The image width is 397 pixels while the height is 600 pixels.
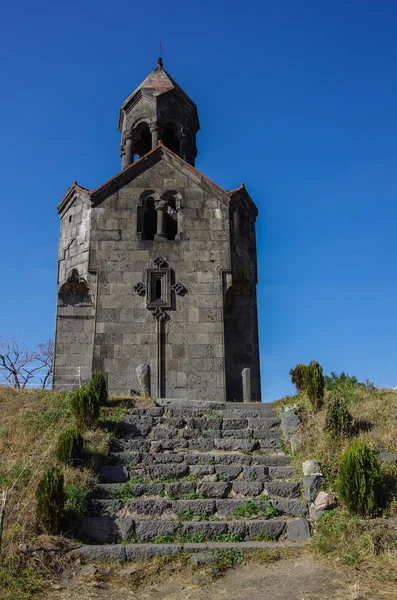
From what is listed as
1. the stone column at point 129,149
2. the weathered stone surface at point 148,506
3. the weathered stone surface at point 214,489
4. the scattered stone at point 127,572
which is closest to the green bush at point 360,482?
the weathered stone surface at point 214,489

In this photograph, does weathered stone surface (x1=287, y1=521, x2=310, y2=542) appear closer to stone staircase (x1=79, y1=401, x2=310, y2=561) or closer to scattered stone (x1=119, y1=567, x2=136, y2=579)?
stone staircase (x1=79, y1=401, x2=310, y2=561)

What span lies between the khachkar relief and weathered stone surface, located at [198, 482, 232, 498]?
18.9ft

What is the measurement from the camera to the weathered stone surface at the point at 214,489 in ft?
24.9

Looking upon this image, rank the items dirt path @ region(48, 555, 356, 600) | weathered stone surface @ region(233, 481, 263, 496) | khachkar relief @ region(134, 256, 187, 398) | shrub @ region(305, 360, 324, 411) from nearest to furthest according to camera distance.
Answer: dirt path @ region(48, 555, 356, 600) → weathered stone surface @ region(233, 481, 263, 496) → shrub @ region(305, 360, 324, 411) → khachkar relief @ region(134, 256, 187, 398)

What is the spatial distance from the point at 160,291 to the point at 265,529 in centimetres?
781

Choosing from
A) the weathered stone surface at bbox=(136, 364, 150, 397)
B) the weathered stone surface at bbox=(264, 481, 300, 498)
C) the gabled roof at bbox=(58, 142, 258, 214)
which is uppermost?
the gabled roof at bbox=(58, 142, 258, 214)

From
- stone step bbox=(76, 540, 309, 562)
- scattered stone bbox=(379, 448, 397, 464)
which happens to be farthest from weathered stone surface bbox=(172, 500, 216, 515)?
scattered stone bbox=(379, 448, 397, 464)

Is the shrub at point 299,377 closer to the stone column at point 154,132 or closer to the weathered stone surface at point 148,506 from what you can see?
the weathered stone surface at point 148,506

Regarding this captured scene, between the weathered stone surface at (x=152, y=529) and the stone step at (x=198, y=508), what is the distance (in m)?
0.28

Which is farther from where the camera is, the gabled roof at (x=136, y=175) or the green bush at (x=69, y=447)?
the gabled roof at (x=136, y=175)

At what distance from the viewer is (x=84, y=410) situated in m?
8.84

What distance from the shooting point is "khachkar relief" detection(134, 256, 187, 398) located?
13477 millimetres

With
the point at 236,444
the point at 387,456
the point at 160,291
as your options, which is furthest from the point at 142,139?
the point at 387,456

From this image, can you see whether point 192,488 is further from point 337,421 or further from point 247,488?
point 337,421
